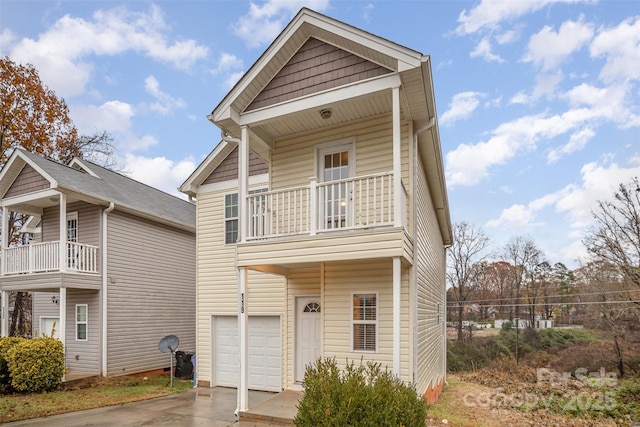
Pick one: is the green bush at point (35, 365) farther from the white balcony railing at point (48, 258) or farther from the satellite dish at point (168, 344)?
the satellite dish at point (168, 344)

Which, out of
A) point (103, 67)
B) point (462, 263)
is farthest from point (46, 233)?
point (462, 263)

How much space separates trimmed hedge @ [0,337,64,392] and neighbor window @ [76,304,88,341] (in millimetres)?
1898

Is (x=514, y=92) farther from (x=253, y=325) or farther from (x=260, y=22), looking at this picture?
(x=253, y=325)

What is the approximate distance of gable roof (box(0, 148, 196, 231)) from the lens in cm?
1230

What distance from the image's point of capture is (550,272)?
2742cm

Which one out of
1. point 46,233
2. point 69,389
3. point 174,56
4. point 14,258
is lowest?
point 69,389

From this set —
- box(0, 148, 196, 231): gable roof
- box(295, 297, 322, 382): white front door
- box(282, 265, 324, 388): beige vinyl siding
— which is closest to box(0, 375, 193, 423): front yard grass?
box(282, 265, 324, 388): beige vinyl siding

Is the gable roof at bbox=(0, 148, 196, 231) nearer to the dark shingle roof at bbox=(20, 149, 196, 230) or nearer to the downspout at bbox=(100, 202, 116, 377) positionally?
the dark shingle roof at bbox=(20, 149, 196, 230)

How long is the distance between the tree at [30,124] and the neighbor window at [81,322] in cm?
938

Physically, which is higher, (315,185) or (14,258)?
(315,185)

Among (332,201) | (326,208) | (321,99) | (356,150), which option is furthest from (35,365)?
(321,99)

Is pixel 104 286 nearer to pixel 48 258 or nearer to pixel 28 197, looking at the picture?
pixel 48 258

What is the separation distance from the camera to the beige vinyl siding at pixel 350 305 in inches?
293

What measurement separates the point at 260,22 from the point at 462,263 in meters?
21.1
